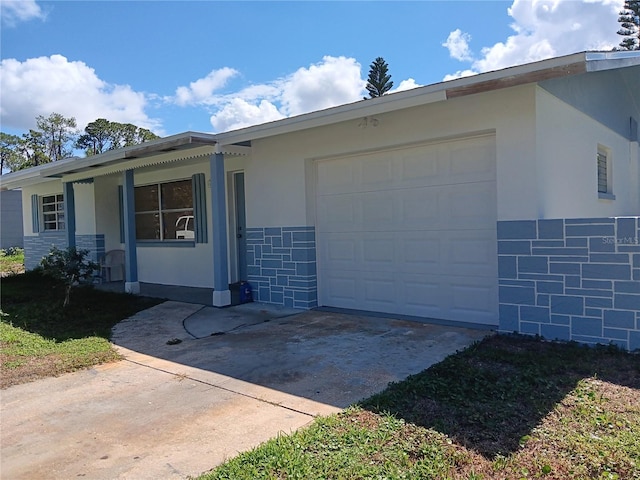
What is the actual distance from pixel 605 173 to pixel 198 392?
7.53m

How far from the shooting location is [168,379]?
4551 millimetres

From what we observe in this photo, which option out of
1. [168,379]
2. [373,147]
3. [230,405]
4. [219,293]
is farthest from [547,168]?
[219,293]

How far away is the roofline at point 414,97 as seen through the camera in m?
4.54

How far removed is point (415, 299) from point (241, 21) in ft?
20.7

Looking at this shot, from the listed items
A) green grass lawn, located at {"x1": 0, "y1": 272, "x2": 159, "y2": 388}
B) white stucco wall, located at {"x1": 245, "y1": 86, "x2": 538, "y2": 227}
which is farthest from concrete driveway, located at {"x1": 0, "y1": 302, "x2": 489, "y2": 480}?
white stucco wall, located at {"x1": 245, "y1": 86, "x2": 538, "y2": 227}

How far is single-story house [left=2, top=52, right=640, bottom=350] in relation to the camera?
500 cm

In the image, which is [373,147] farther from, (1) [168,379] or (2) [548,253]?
(1) [168,379]

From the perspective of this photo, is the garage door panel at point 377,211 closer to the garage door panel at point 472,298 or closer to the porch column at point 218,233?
the garage door panel at point 472,298

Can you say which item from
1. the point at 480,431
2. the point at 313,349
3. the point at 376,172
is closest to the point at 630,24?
the point at 376,172

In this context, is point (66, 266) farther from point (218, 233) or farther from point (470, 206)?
point (470, 206)

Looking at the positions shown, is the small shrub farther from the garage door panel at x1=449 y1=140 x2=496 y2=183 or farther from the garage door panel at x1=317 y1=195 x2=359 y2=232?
the garage door panel at x1=449 y1=140 x2=496 y2=183

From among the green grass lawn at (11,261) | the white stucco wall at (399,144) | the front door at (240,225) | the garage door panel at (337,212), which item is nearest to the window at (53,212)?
the green grass lawn at (11,261)

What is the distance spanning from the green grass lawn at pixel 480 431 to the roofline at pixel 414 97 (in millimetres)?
2750

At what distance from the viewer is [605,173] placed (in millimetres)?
8133
